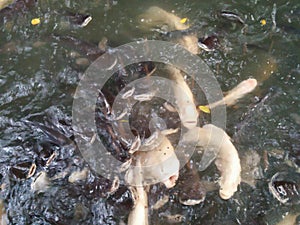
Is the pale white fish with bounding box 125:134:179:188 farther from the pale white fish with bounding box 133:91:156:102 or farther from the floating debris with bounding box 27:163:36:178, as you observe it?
the floating debris with bounding box 27:163:36:178

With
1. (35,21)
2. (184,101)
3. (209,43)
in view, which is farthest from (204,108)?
A: (35,21)

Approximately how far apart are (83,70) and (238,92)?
2.85ft

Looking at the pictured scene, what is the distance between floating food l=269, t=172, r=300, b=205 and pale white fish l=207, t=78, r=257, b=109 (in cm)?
46

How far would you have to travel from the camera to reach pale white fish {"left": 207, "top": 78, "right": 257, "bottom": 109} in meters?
2.45

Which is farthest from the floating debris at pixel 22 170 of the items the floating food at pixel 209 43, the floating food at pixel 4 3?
the floating food at pixel 209 43

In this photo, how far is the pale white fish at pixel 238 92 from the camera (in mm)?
2445

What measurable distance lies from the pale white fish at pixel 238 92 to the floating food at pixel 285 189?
0.46m

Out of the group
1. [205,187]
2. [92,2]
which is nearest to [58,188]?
[205,187]

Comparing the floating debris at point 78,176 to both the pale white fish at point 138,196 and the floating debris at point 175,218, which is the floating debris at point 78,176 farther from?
the floating debris at point 175,218

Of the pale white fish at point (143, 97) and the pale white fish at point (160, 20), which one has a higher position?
the pale white fish at point (160, 20)

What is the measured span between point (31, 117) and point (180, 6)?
1092 millimetres

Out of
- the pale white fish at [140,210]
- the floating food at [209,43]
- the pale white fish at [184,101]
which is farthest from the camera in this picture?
the floating food at [209,43]

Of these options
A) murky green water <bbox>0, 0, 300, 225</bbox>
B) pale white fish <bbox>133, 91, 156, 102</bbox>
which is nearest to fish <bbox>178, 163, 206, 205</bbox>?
murky green water <bbox>0, 0, 300, 225</bbox>

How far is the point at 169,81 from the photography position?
2.48 metres
